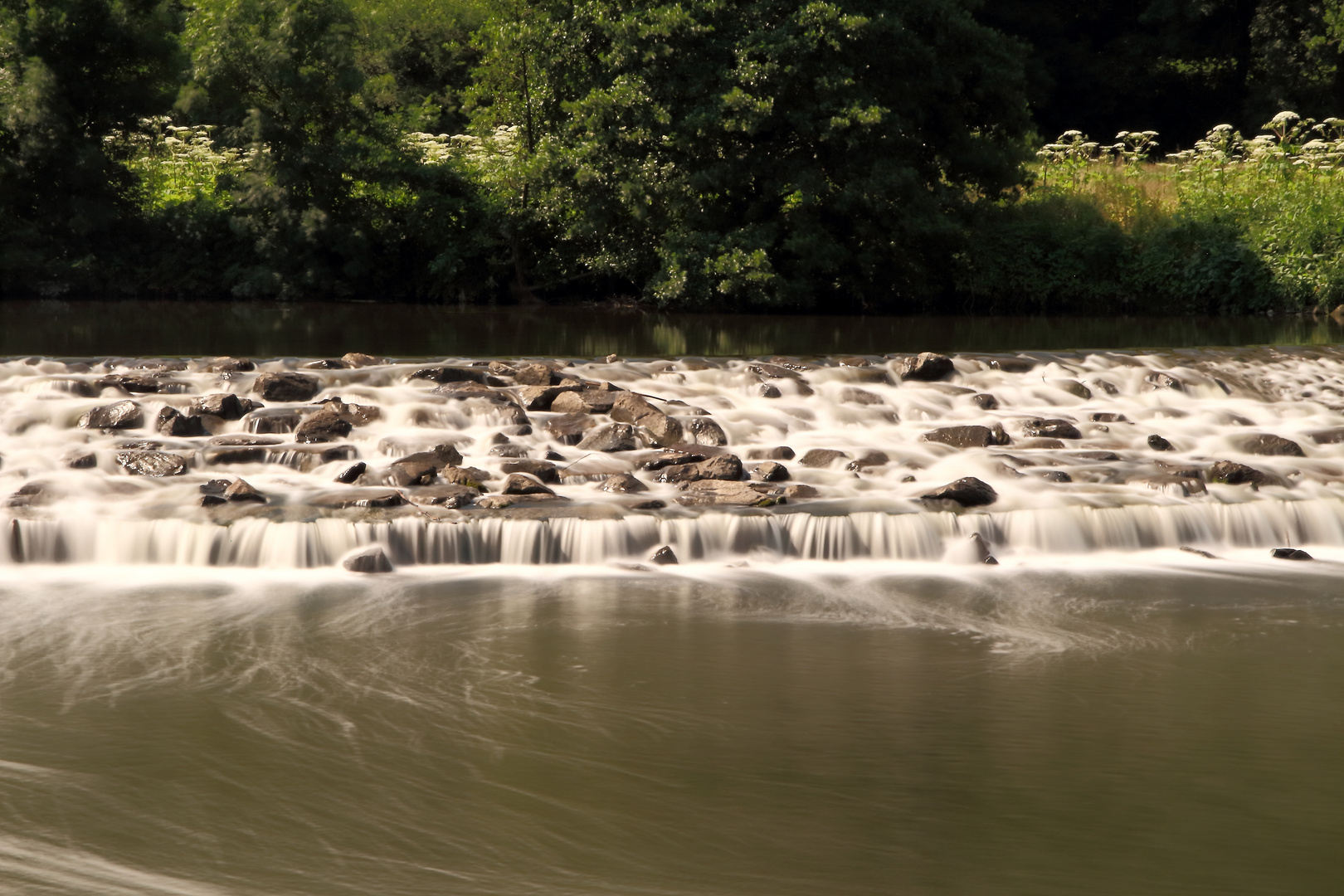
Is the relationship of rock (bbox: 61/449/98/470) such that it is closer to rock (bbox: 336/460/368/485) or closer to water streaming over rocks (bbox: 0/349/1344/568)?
water streaming over rocks (bbox: 0/349/1344/568)

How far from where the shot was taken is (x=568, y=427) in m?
11.3

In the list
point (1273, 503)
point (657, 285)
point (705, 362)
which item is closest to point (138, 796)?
point (1273, 503)

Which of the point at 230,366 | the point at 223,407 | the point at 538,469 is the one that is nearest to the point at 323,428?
the point at 223,407

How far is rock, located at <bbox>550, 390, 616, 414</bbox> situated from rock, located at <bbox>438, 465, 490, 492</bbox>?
1916mm

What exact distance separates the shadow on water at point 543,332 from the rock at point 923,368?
8.67 feet

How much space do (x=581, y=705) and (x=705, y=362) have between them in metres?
7.61

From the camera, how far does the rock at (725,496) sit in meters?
9.46

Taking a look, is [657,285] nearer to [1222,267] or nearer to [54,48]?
[1222,267]

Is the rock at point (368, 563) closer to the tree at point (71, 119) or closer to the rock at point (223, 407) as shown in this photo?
the rock at point (223, 407)

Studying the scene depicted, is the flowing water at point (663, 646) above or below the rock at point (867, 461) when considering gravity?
below

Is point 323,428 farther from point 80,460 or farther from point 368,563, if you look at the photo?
point 368,563

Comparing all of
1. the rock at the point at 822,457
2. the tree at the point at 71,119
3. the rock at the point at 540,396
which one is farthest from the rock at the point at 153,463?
the tree at the point at 71,119

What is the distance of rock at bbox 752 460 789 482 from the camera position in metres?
10.2

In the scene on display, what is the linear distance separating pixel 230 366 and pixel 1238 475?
8.70m
